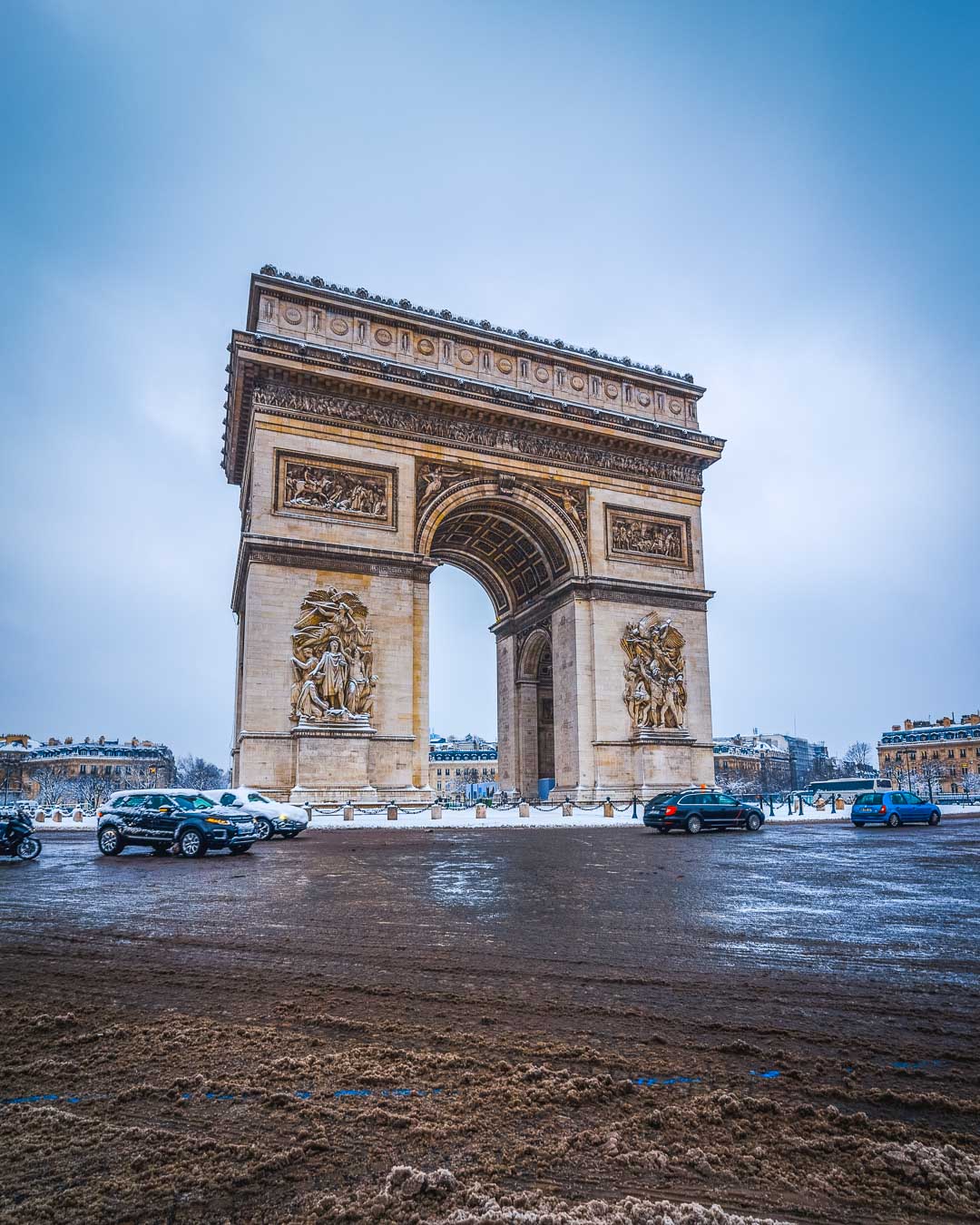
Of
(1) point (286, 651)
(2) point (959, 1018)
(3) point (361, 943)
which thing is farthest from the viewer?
(1) point (286, 651)

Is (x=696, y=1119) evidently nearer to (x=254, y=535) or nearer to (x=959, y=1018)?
(x=959, y=1018)

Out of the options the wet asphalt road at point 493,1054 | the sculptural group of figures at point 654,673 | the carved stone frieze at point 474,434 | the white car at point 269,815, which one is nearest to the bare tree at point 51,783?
the carved stone frieze at point 474,434

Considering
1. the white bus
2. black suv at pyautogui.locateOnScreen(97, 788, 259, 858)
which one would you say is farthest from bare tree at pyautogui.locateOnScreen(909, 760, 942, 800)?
black suv at pyautogui.locateOnScreen(97, 788, 259, 858)

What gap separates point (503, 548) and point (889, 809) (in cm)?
1836

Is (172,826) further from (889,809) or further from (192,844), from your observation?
(889,809)

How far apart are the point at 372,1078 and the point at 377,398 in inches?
1097

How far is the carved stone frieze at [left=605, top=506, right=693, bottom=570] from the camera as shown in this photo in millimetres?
33125

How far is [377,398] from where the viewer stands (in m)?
29.3

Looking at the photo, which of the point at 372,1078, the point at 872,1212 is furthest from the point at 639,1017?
the point at 872,1212

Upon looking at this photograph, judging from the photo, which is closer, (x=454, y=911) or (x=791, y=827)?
(x=454, y=911)

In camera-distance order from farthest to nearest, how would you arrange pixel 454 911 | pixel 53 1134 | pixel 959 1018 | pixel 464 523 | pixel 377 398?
1. pixel 464 523
2. pixel 377 398
3. pixel 454 911
4. pixel 959 1018
5. pixel 53 1134

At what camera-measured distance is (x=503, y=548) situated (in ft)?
119

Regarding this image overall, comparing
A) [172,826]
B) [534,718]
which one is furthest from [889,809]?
[172,826]

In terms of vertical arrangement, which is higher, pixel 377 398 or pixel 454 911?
pixel 377 398
